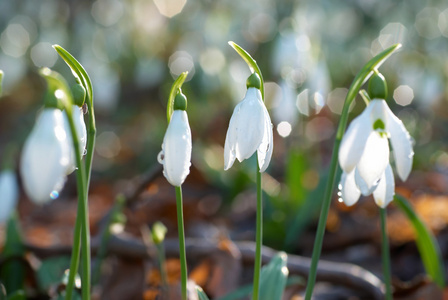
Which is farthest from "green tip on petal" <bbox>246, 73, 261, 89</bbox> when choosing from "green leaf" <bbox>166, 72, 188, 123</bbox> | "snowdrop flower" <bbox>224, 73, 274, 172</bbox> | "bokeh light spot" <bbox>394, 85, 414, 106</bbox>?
"bokeh light spot" <bbox>394, 85, 414, 106</bbox>

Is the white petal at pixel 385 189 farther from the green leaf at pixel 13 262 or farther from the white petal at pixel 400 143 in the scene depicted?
the green leaf at pixel 13 262

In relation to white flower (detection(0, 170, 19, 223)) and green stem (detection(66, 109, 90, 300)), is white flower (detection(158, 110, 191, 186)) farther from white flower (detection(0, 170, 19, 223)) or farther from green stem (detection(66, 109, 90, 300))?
white flower (detection(0, 170, 19, 223))

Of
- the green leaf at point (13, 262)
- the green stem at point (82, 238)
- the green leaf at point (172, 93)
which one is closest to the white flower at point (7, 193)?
the green leaf at point (13, 262)

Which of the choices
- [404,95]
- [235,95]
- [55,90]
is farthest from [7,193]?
[404,95]

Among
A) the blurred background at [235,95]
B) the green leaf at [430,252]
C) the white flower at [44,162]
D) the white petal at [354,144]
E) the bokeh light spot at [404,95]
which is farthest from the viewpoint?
the bokeh light spot at [404,95]

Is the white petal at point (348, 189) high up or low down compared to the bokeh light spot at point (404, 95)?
down

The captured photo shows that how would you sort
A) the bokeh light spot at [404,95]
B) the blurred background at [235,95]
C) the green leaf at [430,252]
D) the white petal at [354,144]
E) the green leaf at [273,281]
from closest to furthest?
the white petal at [354,144] → the green leaf at [273,281] → the green leaf at [430,252] → the blurred background at [235,95] → the bokeh light spot at [404,95]

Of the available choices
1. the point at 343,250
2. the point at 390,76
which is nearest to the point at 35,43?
the point at 390,76
